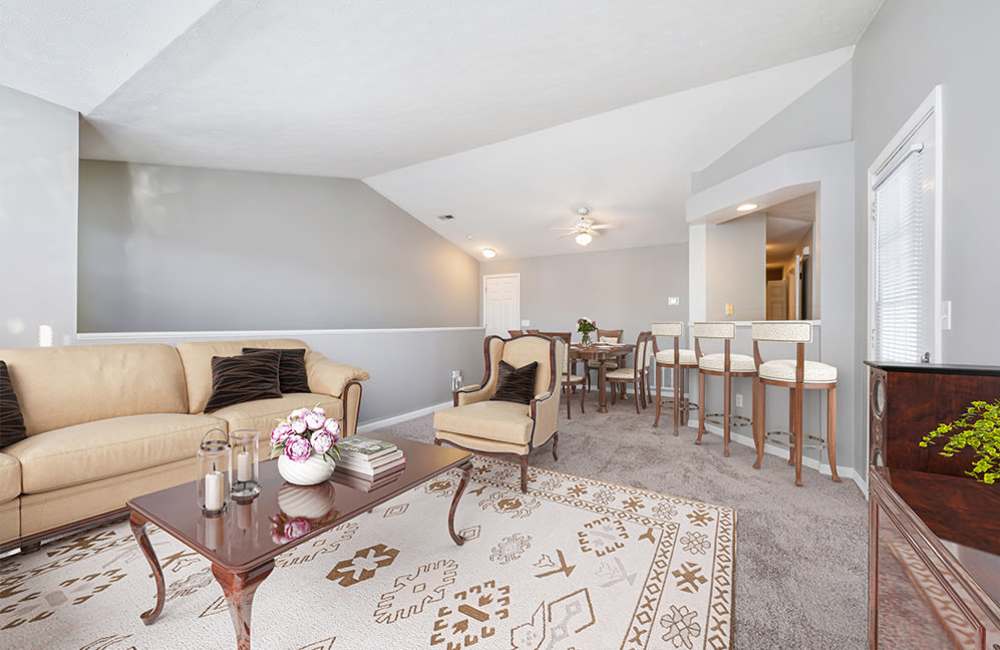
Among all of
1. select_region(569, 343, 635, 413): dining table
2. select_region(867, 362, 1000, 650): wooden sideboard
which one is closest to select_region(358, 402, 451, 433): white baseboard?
select_region(569, 343, 635, 413): dining table

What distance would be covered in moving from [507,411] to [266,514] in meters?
1.78

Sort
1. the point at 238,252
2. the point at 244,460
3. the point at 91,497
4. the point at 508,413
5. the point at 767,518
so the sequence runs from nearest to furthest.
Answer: the point at 244,460 < the point at 91,497 < the point at 767,518 < the point at 508,413 < the point at 238,252

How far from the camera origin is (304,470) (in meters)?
1.73

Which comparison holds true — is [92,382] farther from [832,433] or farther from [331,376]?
[832,433]

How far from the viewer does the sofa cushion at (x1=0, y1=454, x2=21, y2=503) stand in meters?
1.84

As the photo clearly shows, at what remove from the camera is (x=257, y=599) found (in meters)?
1.67

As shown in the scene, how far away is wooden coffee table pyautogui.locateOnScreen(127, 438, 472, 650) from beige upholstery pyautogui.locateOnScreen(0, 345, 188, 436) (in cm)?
141

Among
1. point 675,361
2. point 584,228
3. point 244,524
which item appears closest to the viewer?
point 244,524

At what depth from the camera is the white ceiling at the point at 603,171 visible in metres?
3.63

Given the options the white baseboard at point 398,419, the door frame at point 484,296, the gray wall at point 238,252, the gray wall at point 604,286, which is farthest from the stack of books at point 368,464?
the door frame at point 484,296

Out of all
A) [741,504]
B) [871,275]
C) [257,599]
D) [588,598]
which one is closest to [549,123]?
[871,275]

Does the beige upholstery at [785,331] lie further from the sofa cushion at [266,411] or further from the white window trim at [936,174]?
the sofa cushion at [266,411]

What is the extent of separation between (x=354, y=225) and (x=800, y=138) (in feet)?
16.1

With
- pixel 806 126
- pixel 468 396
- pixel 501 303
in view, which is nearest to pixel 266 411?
pixel 468 396
